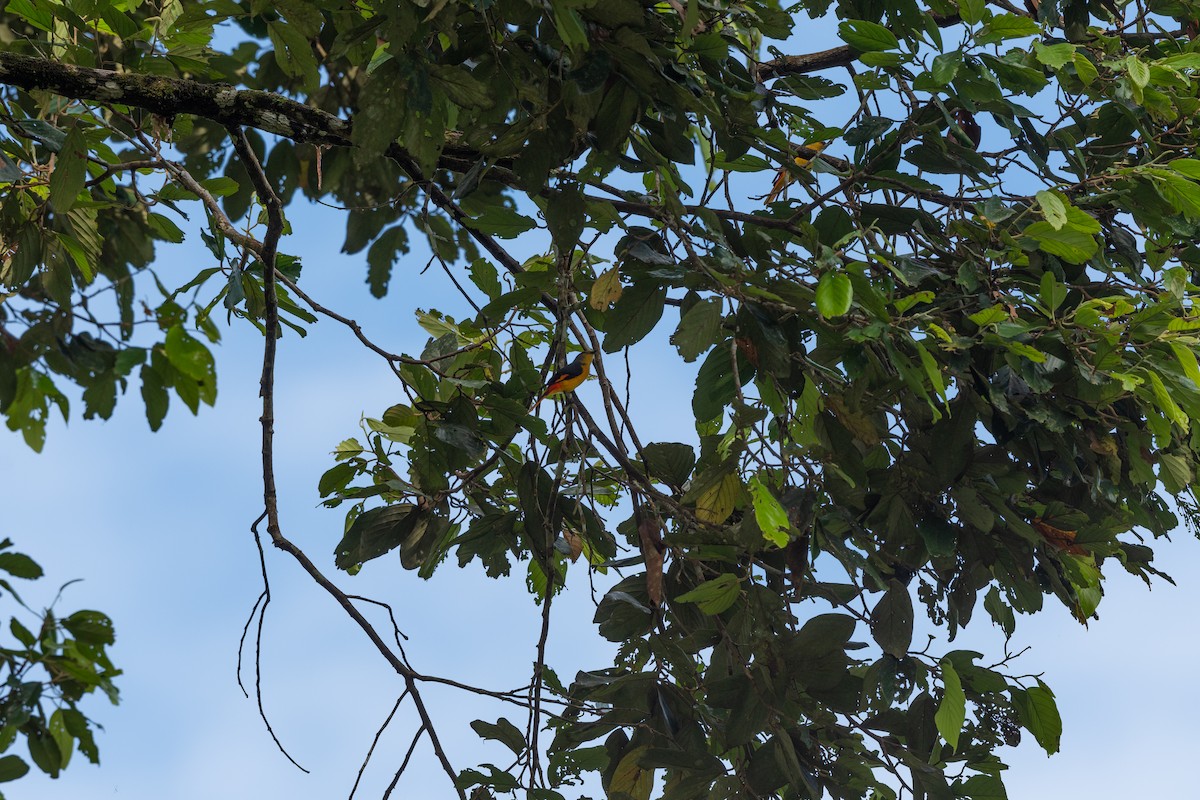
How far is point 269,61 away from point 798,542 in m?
1.59

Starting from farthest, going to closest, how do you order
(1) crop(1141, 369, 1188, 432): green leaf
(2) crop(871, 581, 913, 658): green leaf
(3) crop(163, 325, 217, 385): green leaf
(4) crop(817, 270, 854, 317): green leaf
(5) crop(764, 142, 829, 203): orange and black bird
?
(5) crop(764, 142, 829, 203): orange and black bird, (2) crop(871, 581, 913, 658): green leaf, (1) crop(1141, 369, 1188, 432): green leaf, (4) crop(817, 270, 854, 317): green leaf, (3) crop(163, 325, 217, 385): green leaf

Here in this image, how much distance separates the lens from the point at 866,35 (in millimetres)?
2170

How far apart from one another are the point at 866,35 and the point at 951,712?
135 cm

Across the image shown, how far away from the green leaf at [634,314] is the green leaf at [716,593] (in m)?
0.48

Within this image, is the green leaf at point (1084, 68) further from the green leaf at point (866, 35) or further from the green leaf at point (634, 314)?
the green leaf at point (634, 314)

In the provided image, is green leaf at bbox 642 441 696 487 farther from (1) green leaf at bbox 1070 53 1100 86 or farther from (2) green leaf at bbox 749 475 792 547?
(1) green leaf at bbox 1070 53 1100 86

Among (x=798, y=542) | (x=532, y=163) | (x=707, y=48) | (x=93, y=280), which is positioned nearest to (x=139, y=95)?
(x=93, y=280)

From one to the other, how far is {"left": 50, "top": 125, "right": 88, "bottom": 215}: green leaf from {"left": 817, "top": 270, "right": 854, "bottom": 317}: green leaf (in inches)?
58.3

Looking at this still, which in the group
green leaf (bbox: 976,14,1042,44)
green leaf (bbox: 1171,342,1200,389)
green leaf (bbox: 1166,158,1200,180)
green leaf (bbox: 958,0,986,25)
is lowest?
green leaf (bbox: 1171,342,1200,389)

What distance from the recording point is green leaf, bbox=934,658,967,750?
222cm

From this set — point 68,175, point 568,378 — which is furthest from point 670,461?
point 68,175

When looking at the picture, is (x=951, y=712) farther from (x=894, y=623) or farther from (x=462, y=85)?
(x=462, y=85)

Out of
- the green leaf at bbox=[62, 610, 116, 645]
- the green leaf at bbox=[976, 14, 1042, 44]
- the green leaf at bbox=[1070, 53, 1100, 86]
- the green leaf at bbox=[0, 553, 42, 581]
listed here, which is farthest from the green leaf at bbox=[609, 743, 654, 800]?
the green leaf at bbox=[1070, 53, 1100, 86]

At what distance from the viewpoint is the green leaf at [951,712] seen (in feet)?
7.28
